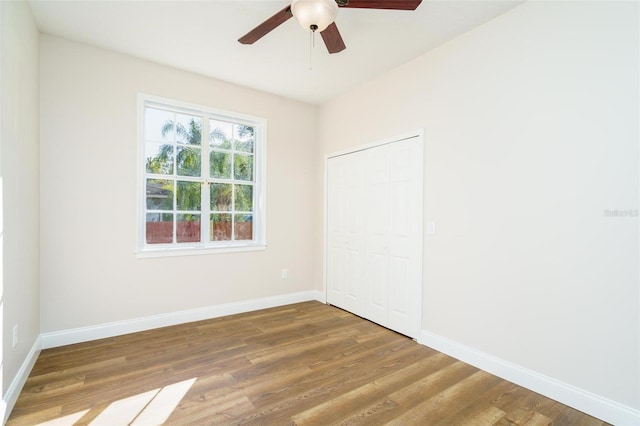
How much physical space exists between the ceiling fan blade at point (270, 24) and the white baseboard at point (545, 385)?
2974 mm

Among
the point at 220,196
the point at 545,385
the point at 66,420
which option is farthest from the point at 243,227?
the point at 545,385

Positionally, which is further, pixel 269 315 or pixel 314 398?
pixel 269 315

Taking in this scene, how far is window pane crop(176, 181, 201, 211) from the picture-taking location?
3547mm

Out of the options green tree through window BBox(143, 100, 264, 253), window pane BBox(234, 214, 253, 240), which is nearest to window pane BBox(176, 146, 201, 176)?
green tree through window BBox(143, 100, 264, 253)

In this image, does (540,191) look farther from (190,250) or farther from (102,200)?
(102,200)

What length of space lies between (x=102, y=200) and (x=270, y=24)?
93.2 inches

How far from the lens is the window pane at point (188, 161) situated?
356 centimetres

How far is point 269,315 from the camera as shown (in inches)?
149

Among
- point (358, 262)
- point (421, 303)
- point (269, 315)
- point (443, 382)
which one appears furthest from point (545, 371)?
point (269, 315)

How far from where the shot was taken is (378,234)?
141 inches

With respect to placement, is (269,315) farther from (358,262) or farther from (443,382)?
(443,382)

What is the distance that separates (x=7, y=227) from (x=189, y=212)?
5.76 feet

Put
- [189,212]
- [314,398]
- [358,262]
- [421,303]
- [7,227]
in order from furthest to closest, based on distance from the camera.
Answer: [358,262] < [189,212] < [421,303] < [314,398] < [7,227]

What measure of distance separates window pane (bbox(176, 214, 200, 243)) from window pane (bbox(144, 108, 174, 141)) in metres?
0.92
